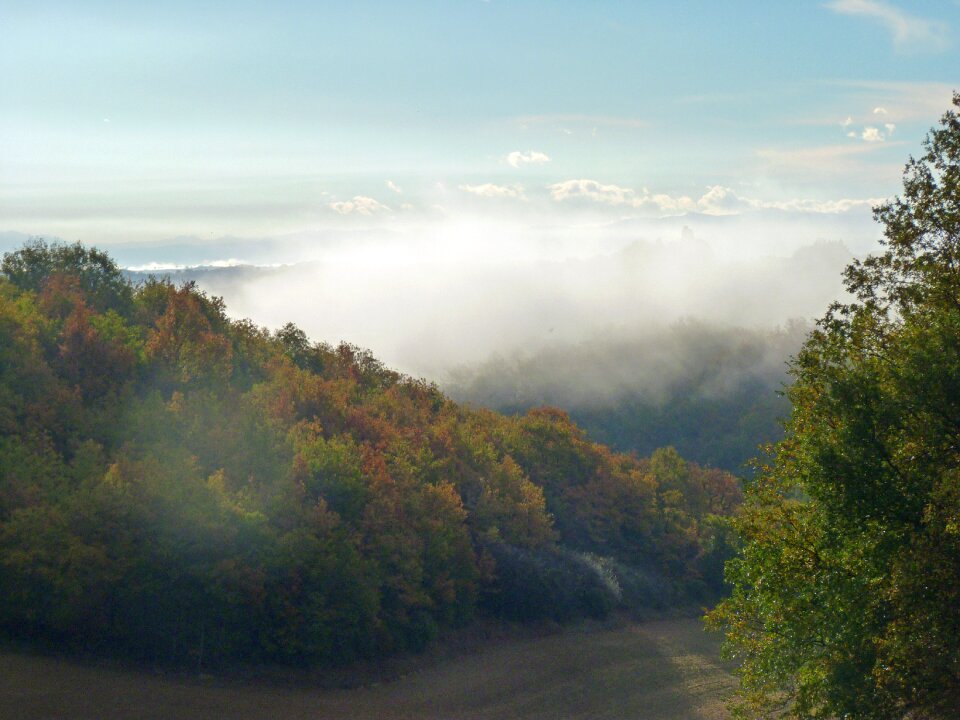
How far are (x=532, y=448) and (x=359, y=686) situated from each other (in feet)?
123

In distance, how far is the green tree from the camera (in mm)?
19453

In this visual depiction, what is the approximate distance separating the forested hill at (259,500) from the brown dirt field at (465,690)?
223 cm

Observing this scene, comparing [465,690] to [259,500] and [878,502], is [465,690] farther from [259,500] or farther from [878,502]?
[878,502]

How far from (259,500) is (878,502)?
3126 centimetres

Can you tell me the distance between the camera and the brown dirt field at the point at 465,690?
35.0 m

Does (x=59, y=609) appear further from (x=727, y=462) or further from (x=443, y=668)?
(x=727, y=462)

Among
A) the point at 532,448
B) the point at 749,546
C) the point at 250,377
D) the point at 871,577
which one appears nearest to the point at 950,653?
the point at 871,577

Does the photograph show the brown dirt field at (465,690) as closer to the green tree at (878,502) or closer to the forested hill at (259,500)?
the forested hill at (259,500)

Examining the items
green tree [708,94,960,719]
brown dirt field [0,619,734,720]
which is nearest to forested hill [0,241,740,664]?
brown dirt field [0,619,734,720]

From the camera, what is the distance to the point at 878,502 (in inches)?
832

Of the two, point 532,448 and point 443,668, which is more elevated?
point 532,448

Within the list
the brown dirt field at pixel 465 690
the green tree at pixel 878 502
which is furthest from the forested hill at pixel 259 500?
the green tree at pixel 878 502

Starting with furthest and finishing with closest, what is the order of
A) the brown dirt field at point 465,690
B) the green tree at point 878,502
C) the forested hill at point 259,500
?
the forested hill at point 259,500 < the brown dirt field at point 465,690 < the green tree at point 878,502

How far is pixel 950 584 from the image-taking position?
19.2m
